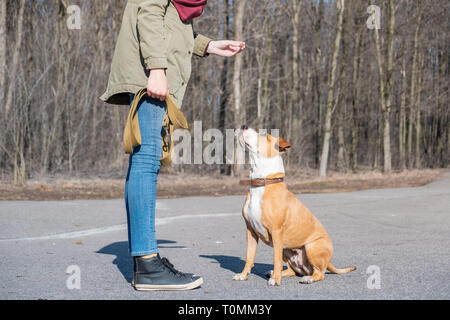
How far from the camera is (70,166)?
16.2 metres

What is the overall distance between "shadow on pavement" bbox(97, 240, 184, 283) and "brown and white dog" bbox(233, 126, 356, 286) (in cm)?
86

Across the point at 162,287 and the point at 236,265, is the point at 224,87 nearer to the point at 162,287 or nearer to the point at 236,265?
the point at 236,265

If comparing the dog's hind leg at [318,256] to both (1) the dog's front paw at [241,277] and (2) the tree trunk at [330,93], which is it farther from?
(2) the tree trunk at [330,93]

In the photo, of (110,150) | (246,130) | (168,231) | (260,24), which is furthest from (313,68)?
(246,130)

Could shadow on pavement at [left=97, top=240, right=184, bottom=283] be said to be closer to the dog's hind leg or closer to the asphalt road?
the asphalt road

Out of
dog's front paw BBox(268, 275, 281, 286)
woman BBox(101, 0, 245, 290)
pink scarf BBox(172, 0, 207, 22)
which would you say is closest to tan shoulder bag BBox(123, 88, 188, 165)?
woman BBox(101, 0, 245, 290)

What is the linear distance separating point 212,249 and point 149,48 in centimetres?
282

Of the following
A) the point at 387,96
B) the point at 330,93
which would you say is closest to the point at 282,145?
the point at 330,93

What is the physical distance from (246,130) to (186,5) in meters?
1.05

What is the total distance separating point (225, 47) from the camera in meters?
4.40

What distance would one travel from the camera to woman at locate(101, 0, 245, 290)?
3.41m

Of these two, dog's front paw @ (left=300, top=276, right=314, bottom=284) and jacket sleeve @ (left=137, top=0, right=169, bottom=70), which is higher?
jacket sleeve @ (left=137, top=0, right=169, bottom=70)

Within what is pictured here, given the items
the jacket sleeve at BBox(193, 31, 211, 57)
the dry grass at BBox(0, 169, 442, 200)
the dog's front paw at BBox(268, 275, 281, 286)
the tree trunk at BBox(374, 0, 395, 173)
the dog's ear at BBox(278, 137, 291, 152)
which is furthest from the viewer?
the tree trunk at BBox(374, 0, 395, 173)

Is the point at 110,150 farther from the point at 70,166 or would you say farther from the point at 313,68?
the point at 313,68
